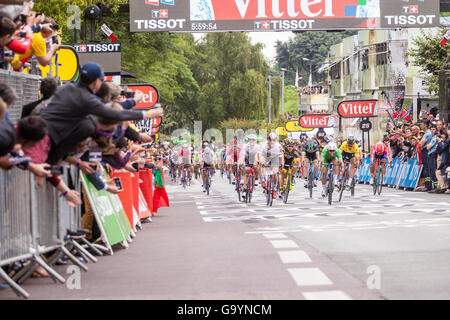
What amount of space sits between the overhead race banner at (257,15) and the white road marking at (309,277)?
586 inches

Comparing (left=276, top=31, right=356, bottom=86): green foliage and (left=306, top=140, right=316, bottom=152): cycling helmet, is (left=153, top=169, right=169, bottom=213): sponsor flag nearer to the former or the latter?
(left=306, top=140, right=316, bottom=152): cycling helmet

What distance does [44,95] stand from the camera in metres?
9.69

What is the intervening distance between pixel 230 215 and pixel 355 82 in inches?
2409

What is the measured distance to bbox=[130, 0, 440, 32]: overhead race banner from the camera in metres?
23.7

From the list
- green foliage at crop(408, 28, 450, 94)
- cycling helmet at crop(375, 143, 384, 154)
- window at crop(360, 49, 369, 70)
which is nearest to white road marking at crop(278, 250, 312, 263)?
cycling helmet at crop(375, 143, 384, 154)

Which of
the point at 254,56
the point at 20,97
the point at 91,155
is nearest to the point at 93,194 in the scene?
the point at 91,155

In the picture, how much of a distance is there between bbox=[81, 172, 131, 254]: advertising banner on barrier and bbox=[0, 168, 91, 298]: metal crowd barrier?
864mm

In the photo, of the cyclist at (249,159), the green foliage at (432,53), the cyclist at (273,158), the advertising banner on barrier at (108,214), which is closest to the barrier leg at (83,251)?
the advertising banner on barrier at (108,214)

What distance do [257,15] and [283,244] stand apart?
1234 centimetres

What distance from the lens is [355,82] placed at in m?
79.8

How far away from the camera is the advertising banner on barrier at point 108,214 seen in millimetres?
11312

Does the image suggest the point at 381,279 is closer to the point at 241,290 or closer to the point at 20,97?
the point at 241,290

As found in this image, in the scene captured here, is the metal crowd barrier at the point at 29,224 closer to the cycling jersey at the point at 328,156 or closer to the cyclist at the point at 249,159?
the cyclist at the point at 249,159

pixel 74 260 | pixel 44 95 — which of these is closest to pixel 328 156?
pixel 74 260
